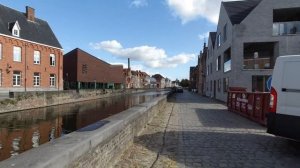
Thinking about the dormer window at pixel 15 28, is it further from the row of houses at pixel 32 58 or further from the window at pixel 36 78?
the window at pixel 36 78

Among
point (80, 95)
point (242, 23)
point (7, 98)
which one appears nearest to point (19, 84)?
point (80, 95)

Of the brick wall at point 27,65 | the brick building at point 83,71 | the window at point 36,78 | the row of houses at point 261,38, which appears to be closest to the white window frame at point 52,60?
the brick wall at point 27,65

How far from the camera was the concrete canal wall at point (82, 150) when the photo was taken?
3258 millimetres

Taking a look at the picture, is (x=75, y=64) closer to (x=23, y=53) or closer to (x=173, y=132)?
(x=23, y=53)

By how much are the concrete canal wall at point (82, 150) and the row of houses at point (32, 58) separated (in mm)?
28826

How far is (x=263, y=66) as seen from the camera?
25.1m

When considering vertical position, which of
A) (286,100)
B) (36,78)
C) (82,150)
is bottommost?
(82,150)

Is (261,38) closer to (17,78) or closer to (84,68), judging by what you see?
(17,78)

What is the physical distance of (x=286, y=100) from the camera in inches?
272

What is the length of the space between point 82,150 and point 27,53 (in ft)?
114

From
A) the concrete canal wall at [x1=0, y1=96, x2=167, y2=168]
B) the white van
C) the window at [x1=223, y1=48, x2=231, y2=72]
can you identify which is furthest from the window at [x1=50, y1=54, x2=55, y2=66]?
the white van

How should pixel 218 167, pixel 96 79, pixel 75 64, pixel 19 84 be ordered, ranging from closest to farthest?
pixel 218 167, pixel 19 84, pixel 75 64, pixel 96 79

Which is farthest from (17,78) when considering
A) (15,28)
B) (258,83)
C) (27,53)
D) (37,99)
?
(258,83)

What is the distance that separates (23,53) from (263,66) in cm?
2630
